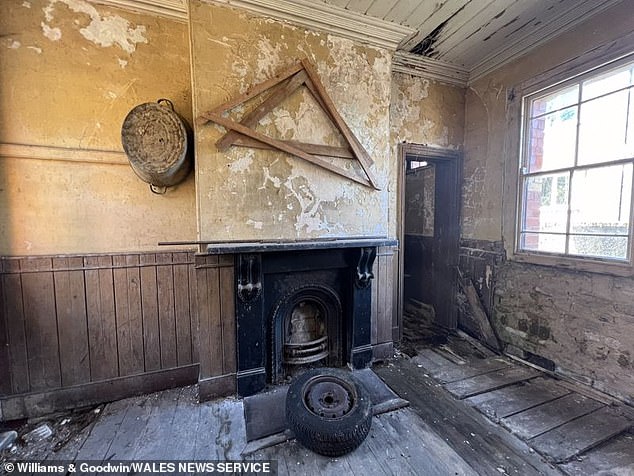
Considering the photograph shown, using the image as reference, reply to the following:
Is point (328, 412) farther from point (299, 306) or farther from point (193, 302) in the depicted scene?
point (193, 302)

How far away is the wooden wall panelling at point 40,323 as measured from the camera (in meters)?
1.78

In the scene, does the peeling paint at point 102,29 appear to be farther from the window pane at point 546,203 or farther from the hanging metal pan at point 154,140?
the window pane at point 546,203

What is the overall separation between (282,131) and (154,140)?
34.9 inches

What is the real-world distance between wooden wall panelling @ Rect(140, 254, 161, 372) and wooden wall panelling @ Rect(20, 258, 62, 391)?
54 centimetres

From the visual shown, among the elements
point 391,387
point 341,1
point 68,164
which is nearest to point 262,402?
point 391,387

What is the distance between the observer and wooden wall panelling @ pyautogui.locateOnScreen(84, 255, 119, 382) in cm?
190

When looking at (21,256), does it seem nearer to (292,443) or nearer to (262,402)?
(262,402)

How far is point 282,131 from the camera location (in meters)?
1.97

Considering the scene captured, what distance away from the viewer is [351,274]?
89.8 inches

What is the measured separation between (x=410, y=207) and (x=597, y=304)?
87.2 inches

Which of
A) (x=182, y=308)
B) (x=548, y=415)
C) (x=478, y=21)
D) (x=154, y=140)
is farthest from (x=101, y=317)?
(x=478, y=21)

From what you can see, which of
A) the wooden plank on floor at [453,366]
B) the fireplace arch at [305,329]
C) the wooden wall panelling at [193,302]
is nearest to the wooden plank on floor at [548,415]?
the wooden plank on floor at [453,366]

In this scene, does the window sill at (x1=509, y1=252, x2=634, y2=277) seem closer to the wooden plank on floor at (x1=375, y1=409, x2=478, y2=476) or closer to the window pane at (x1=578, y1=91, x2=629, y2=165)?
the window pane at (x1=578, y1=91, x2=629, y2=165)

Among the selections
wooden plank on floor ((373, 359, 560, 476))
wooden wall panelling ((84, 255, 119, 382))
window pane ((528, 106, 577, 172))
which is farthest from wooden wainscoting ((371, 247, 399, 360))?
wooden wall panelling ((84, 255, 119, 382))
